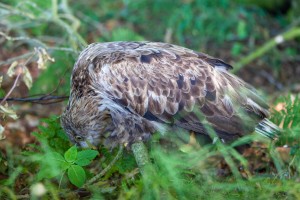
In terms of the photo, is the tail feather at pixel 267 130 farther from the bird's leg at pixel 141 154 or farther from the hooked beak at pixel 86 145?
the hooked beak at pixel 86 145

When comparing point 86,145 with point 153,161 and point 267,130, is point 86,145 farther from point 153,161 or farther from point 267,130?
point 267,130

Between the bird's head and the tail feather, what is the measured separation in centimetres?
116

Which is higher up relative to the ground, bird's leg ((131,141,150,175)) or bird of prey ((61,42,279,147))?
bird of prey ((61,42,279,147))

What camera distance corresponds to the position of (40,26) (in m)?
7.17

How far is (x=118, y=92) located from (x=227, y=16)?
12.3ft

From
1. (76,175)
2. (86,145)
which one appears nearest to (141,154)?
(86,145)

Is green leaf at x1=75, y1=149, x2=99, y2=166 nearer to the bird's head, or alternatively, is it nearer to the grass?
the grass

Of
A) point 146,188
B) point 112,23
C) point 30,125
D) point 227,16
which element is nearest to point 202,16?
point 227,16

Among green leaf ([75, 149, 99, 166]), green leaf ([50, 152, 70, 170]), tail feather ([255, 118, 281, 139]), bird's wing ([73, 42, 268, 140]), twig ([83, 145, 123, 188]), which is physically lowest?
twig ([83, 145, 123, 188])

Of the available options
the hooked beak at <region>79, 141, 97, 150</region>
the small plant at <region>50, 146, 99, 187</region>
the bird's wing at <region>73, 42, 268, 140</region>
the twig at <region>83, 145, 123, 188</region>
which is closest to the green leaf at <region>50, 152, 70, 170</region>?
the small plant at <region>50, 146, 99, 187</region>

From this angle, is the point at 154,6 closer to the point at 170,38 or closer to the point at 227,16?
the point at 170,38

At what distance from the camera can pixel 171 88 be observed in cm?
417

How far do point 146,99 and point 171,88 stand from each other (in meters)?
0.20

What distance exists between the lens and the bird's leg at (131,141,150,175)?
155 inches
